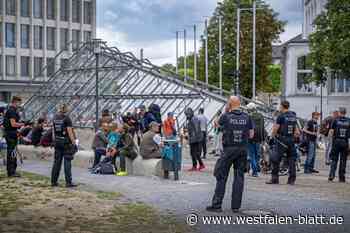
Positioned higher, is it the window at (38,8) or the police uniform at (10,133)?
the window at (38,8)

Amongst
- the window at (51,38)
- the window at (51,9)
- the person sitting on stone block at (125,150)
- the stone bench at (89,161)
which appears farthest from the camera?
the window at (51,38)

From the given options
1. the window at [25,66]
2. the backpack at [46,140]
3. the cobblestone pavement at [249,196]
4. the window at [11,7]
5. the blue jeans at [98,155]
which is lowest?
the cobblestone pavement at [249,196]

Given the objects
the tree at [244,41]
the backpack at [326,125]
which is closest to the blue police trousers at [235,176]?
the backpack at [326,125]

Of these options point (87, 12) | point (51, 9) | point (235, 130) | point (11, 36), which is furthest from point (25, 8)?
point (235, 130)

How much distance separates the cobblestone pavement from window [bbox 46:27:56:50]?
6847 cm

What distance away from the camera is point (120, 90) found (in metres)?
36.1

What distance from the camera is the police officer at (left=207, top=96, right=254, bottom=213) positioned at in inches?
418

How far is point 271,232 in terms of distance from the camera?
8.88 m

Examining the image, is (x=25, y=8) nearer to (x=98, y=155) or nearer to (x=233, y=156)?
(x=98, y=155)

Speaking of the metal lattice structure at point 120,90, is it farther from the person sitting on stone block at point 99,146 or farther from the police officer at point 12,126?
the police officer at point 12,126

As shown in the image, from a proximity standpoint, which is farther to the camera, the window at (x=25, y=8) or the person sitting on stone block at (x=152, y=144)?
the window at (x=25, y=8)

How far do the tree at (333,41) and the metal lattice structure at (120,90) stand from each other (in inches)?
212

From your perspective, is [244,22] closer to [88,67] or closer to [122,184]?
[88,67]

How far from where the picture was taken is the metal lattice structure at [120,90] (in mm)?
33594
